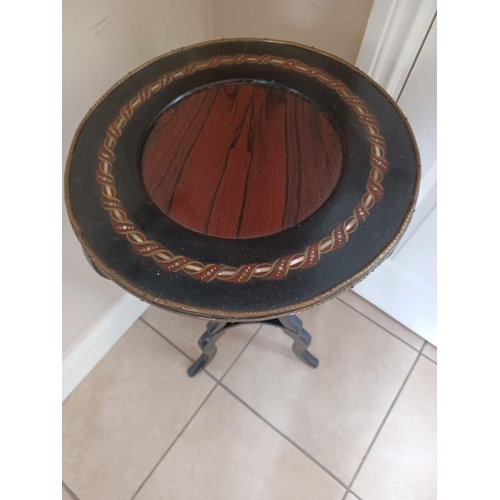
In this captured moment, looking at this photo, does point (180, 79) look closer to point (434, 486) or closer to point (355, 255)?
point (355, 255)

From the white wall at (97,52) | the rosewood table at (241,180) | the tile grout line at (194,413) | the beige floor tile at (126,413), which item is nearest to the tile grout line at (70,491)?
the beige floor tile at (126,413)

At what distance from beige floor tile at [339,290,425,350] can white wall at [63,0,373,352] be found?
623 mm

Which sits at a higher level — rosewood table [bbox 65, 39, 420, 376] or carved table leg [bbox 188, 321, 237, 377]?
rosewood table [bbox 65, 39, 420, 376]

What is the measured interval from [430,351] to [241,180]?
82cm

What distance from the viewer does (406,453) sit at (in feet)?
3.30

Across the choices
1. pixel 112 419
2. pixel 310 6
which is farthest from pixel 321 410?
pixel 310 6

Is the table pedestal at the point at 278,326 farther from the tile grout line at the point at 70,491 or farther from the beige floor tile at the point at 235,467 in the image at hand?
the tile grout line at the point at 70,491

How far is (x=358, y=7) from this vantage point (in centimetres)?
75

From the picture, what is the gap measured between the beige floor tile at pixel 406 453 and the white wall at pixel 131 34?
0.73m

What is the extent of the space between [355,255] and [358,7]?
492 mm

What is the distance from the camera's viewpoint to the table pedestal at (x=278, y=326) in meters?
0.88

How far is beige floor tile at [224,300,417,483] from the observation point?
1.02 m

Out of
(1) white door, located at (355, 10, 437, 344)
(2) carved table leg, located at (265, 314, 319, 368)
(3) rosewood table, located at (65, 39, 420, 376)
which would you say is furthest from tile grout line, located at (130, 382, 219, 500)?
(3) rosewood table, located at (65, 39, 420, 376)

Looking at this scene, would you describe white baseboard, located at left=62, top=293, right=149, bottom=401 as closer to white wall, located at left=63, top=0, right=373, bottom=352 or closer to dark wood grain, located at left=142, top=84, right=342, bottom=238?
white wall, located at left=63, top=0, right=373, bottom=352
